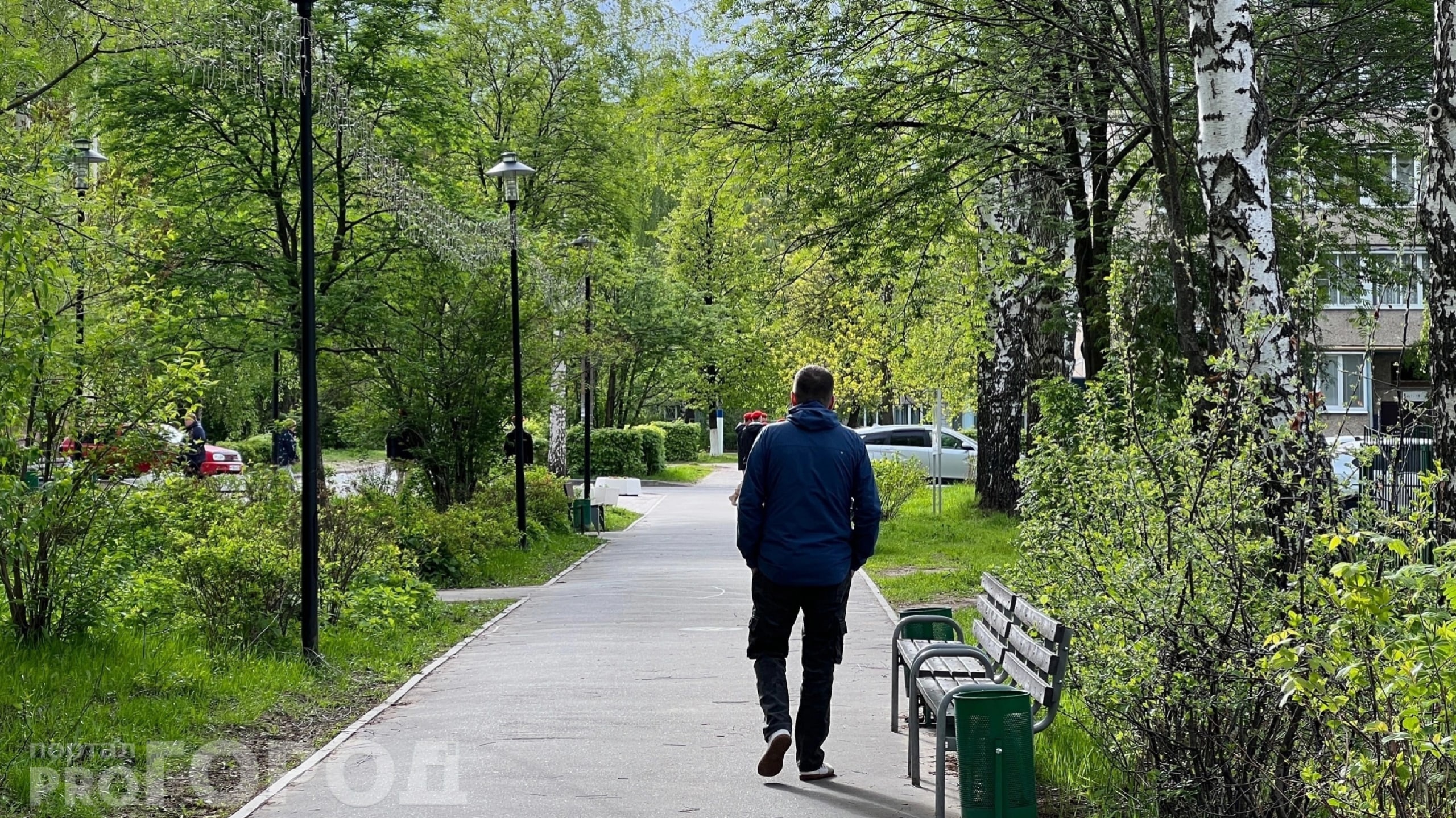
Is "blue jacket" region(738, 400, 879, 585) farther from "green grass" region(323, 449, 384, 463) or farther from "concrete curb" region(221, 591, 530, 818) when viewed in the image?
"green grass" region(323, 449, 384, 463)

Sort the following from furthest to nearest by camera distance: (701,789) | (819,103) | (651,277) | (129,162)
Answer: (651,277)
(129,162)
(819,103)
(701,789)

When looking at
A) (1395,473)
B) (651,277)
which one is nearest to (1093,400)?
(1395,473)

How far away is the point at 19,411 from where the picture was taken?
9383mm

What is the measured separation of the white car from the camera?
43031 mm

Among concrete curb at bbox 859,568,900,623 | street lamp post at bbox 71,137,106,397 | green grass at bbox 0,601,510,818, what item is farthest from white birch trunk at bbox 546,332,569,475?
green grass at bbox 0,601,510,818

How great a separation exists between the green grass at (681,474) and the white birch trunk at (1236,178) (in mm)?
39556

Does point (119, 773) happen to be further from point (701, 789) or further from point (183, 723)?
point (701, 789)

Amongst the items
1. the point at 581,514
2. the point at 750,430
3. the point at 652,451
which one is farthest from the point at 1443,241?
the point at 652,451

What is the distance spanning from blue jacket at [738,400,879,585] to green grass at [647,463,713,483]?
4087 cm

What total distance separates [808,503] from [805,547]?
0.67 ft

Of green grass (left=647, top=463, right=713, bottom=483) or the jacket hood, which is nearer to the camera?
the jacket hood

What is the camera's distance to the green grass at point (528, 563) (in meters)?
18.5

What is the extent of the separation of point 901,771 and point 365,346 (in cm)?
1528

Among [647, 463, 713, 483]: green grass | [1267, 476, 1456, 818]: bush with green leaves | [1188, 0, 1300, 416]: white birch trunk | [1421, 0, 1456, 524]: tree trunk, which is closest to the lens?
[1267, 476, 1456, 818]: bush with green leaves
